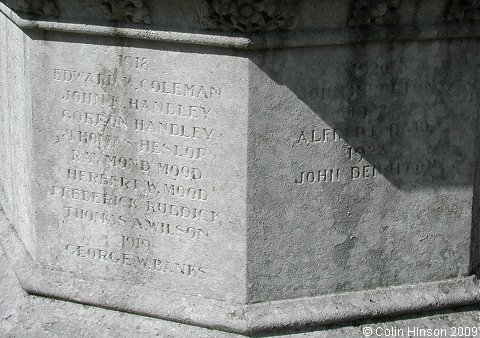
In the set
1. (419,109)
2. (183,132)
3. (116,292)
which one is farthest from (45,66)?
(419,109)

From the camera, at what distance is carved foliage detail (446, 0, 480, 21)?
5777 mm

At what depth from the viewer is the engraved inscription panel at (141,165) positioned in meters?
5.75

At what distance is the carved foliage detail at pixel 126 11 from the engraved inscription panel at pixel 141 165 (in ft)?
0.63

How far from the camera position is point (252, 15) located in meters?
5.38

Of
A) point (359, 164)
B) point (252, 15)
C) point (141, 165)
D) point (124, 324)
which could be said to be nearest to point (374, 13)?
point (252, 15)

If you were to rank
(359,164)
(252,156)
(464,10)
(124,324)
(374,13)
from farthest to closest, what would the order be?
(124,324) → (359,164) → (464,10) → (252,156) → (374,13)

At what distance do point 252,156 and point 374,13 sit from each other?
3.44ft

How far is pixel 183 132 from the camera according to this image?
19.1 feet

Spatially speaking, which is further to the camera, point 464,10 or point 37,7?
point 37,7

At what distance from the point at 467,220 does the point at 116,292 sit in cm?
223

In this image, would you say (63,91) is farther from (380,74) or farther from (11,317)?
(380,74)

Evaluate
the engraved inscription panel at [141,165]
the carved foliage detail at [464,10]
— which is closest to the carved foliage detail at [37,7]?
the engraved inscription panel at [141,165]

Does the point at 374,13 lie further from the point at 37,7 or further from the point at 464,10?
the point at 37,7

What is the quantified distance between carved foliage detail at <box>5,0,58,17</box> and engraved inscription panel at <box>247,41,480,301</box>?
4.24 feet
